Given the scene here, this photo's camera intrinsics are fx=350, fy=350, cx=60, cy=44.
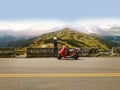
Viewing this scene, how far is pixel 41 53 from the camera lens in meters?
30.4

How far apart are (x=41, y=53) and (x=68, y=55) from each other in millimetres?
3492

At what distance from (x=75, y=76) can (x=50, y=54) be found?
56.1 feet
